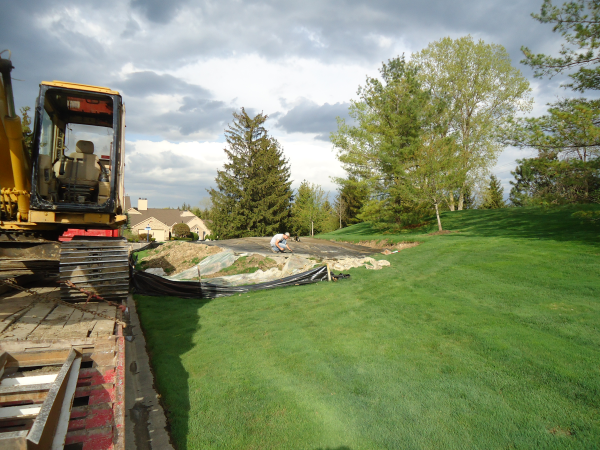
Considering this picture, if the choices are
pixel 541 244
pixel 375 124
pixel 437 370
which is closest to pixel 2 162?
pixel 437 370

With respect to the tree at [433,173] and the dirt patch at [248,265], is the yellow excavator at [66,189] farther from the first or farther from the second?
the tree at [433,173]

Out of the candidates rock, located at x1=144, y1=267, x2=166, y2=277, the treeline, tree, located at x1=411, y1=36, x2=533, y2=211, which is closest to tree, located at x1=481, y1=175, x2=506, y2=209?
the treeline

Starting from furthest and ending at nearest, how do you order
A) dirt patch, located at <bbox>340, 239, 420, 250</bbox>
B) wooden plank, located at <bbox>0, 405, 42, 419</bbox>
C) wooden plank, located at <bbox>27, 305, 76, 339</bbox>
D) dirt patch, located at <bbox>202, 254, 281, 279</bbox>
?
dirt patch, located at <bbox>340, 239, 420, 250</bbox> → dirt patch, located at <bbox>202, 254, 281, 279</bbox> → wooden plank, located at <bbox>27, 305, 76, 339</bbox> → wooden plank, located at <bbox>0, 405, 42, 419</bbox>

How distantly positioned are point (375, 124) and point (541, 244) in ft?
51.6

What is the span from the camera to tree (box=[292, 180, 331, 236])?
3819 cm

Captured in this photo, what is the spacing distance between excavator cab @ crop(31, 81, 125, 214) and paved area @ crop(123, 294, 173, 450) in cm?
263

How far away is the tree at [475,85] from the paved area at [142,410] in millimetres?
27403

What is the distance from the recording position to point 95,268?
513 cm

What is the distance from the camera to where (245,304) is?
8906 millimetres

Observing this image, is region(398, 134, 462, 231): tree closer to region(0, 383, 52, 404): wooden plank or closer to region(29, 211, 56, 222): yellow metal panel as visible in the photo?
region(29, 211, 56, 222): yellow metal panel

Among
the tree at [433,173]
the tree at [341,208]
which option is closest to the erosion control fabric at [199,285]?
the tree at [433,173]

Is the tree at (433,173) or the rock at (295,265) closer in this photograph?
the rock at (295,265)

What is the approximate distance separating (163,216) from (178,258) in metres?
52.5

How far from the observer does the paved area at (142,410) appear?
373cm
